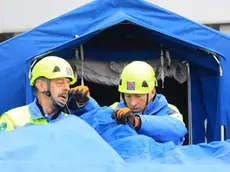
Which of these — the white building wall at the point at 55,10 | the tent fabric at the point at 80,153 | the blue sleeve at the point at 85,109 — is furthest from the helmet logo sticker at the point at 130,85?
the white building wall at the point at 55,10

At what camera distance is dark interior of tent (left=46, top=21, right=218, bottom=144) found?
4.39m

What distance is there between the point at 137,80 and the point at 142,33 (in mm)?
1116

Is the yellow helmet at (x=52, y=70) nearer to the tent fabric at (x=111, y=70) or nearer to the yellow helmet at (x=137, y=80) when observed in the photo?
the yellow helmet at (x=137, y=80)

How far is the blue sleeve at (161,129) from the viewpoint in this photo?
3.05 metres

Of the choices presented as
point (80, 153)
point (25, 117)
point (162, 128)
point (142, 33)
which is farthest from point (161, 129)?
point (142, 33)

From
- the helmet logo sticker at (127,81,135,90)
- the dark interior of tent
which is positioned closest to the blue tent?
the dark interior of tent

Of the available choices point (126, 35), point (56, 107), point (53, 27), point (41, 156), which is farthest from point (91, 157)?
point (126, 35)

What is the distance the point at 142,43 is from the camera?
15.4 feet

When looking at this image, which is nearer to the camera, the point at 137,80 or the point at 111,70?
the point at 137,80

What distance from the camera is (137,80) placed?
351 cm

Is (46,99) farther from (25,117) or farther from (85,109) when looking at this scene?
(85,109)

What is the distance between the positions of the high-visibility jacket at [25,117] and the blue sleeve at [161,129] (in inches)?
19.1

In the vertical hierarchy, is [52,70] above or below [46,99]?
above

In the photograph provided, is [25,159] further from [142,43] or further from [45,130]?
[142,43]
